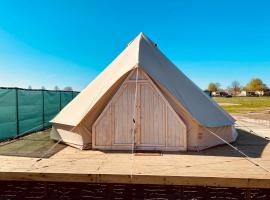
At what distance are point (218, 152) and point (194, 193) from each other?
1832mm

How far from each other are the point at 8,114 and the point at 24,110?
58.0 inches

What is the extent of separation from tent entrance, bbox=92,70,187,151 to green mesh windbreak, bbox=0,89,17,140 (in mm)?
4138

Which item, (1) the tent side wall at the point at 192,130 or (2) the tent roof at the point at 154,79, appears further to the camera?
(2) the tent roof at the point at 154,79

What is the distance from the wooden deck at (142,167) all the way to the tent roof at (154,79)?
1.23 metres

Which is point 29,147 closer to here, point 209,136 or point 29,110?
point 29,110

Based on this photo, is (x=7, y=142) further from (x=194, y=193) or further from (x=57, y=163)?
(x=194, y=193)

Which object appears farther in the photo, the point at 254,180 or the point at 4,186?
the point at 4,186

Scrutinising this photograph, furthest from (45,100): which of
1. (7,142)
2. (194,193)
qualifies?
(194,193)

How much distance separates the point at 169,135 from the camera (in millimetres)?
8266

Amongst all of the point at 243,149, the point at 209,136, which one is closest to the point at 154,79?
the point at 209,136

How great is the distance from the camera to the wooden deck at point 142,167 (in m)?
5.83

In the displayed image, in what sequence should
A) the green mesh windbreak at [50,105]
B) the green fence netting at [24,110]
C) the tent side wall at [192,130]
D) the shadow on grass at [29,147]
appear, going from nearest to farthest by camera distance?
the shadow on grass at [29,147] → the tent side wall at [192,130] → the green fence netting at [24,110] → the green mesh windbreak at [50,105]

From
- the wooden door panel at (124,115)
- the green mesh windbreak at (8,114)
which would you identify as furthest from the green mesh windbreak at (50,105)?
the wooden door panel at (124,115)

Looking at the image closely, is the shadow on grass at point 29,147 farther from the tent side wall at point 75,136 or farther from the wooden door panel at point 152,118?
the wooden door panel at point 152,118
